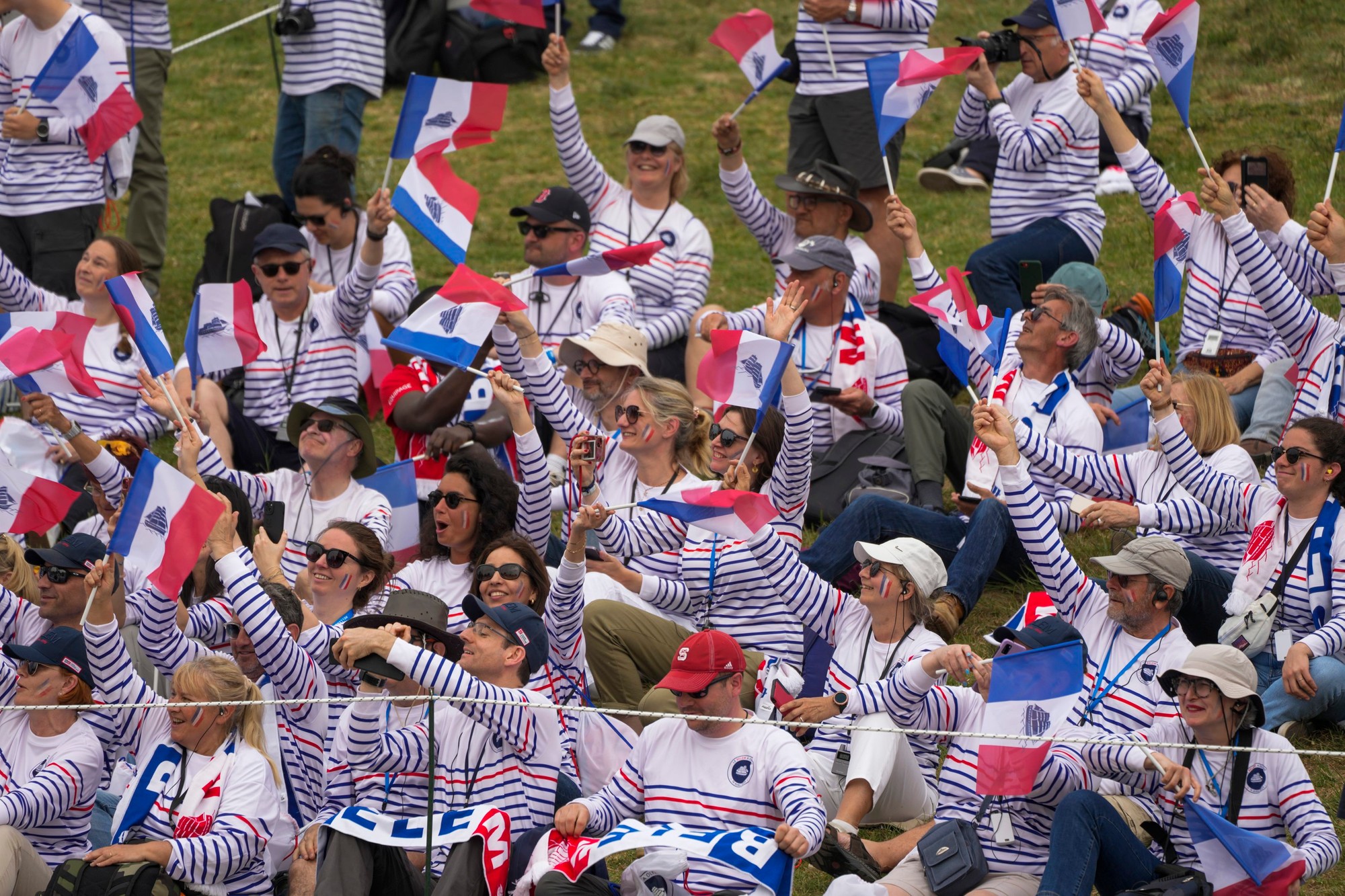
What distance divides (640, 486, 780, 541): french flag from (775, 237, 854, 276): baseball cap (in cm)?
202

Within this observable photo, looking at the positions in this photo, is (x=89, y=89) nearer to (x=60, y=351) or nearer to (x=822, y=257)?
(x=60, y=351)

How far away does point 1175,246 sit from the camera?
8680 millimetres

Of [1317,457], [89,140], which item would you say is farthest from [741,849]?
[89,140]

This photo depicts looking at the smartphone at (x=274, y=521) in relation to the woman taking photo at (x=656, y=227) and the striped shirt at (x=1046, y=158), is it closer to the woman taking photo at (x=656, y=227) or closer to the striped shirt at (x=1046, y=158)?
the woman taking photo at (x=656, y=227)

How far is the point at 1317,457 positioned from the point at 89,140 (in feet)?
22.2

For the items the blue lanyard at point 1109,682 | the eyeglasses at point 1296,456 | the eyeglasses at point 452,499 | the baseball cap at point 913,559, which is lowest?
the eyeglasses at point 452,499

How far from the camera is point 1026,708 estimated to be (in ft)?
20.2

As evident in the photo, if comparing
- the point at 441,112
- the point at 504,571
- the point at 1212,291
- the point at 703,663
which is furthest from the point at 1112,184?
the point at 703,663

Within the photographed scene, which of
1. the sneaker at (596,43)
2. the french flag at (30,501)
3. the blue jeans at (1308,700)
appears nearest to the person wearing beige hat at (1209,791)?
the blue jeans at (1308,700)

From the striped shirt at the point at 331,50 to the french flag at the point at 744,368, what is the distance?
4.75 metres

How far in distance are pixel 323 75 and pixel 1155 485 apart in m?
6.11

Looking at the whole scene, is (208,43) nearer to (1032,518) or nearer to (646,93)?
(646,93)

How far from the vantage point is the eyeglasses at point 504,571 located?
7.10 m

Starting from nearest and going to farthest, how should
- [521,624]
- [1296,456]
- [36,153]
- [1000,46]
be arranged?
[521,624], [1296,456], [1000,46], [36,153]
